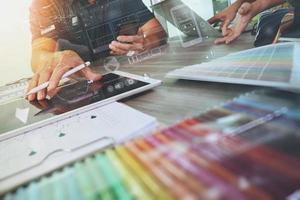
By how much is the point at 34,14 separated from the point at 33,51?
118 mm

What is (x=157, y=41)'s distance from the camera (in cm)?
107

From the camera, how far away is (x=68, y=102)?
0.74 m

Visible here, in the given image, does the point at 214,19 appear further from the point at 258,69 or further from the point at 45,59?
the point at 45,59

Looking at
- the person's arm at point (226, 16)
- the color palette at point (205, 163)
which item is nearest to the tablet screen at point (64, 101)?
the color palette at point (205, 163)

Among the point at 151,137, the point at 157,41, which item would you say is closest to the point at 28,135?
the point at 151,137

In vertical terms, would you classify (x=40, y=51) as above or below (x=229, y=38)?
above

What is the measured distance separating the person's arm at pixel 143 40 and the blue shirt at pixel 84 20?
0.03 metres

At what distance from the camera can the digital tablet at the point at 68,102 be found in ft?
2.12

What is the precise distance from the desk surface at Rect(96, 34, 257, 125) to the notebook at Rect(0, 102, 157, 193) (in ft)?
0.17

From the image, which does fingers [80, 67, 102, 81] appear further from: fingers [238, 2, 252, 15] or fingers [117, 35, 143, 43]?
fingers [238, 2, 252, 15]

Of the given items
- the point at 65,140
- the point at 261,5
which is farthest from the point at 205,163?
the point at 261,5

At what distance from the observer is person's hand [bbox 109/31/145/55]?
0.98 m

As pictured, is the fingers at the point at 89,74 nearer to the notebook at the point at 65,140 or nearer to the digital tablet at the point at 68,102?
the digital tablet at the point at 68,102

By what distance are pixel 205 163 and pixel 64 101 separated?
550 mm
